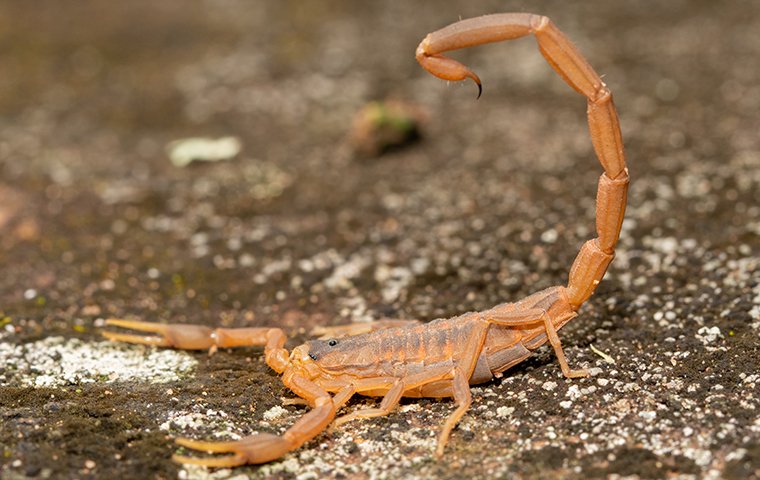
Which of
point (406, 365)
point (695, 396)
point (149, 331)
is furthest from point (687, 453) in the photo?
point (149, 331)

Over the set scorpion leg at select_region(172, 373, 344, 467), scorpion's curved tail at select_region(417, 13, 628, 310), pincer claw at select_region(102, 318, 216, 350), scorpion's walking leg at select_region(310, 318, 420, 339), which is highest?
scorpion's curved tail at select_region(417, 13, 628, 310)

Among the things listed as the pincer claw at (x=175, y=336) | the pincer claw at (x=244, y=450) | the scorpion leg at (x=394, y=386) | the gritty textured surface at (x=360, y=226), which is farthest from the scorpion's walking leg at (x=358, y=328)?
the pincer claw at (x=244, y=450)

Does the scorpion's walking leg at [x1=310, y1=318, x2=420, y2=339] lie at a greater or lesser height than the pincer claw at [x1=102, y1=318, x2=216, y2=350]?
lesser

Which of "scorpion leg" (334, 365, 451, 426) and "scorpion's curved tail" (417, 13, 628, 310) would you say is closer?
"scorpion's curved tail" (417, 13, 628, 310)

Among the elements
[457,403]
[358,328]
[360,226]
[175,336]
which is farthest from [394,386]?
[360,226]

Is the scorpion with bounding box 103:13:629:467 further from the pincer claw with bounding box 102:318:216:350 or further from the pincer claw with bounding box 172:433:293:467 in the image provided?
the pincer claw with bounding box 102:318:216:350

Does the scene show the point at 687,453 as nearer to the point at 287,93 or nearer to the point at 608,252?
the point at 608,252

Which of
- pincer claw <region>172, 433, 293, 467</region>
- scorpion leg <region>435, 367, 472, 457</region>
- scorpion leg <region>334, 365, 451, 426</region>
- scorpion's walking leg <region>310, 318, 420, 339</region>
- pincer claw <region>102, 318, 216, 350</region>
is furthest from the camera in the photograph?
pincer claw <region>102, 318, 216, 350</region>

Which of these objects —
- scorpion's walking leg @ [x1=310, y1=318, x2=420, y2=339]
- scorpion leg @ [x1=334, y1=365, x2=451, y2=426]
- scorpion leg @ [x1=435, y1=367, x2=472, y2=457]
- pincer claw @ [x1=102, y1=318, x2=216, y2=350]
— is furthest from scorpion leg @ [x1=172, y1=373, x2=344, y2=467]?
pincer claw @ [x1=102, y1=318, x2=216, y2=350]
